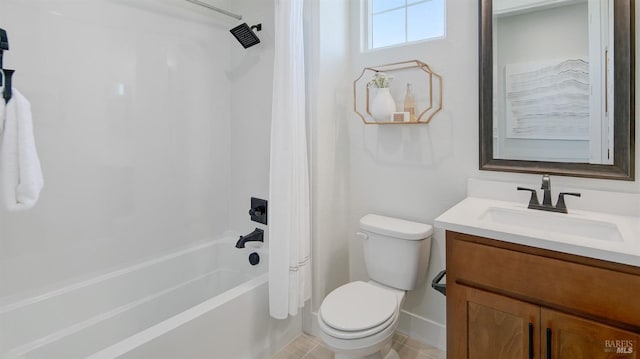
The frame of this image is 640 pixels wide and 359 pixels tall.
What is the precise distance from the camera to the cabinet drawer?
1.00 metres

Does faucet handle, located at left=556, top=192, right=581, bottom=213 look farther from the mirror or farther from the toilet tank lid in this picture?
the toilet tank lid

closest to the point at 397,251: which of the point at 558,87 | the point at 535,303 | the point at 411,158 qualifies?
the point at 411,158

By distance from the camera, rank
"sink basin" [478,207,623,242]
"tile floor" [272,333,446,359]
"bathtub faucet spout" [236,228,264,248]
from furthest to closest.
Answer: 1. "bathtub faucet spout" [236,228,264,248]
2. "tile floor" [272,333,446,359]
3. "sink basin" [478,207,623,242]

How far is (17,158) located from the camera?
1261mm

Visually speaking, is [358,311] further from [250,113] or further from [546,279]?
[250,113]

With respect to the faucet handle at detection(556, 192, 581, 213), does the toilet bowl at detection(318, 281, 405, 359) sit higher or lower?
lower

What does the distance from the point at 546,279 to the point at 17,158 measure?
78.4 inches

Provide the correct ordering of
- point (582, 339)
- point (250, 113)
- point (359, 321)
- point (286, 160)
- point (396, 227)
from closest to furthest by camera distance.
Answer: point (582, 339), point (359, 321), point (286, 160), point (396, 227), point (250, 113)

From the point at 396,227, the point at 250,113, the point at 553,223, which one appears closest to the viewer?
the point at 553,223

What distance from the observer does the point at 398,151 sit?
78.2 inches

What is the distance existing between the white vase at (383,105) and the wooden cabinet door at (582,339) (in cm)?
118

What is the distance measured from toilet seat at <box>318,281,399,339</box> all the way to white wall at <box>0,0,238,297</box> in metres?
1.22

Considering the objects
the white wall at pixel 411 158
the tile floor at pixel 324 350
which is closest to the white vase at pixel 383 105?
the white wall at pixel 411 158

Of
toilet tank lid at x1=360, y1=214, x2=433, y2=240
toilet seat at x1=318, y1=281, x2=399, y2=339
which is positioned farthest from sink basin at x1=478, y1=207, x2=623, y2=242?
toilet seat at x1=318, y1=281, x2=399, y2=339
